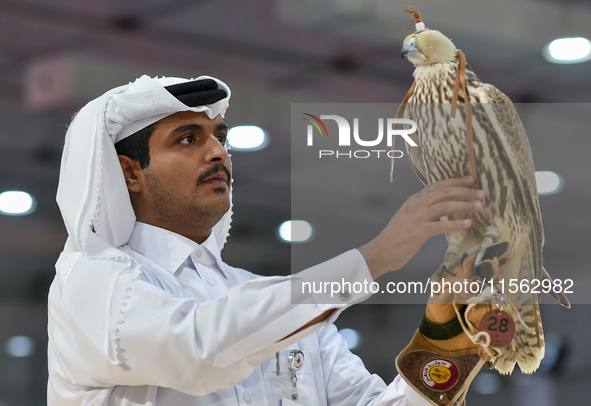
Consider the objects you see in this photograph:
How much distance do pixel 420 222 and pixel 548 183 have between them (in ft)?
1.52

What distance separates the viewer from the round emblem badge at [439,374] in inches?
66.6

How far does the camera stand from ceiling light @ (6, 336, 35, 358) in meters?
6.12

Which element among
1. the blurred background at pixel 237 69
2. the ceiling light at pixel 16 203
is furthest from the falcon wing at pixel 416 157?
the ceiling light at pixel 16 203

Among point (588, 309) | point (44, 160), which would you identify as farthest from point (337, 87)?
point (588, 309)

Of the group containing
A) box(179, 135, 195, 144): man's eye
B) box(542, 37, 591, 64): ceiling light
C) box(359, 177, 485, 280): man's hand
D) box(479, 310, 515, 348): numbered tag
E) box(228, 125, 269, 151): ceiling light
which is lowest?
box(479, 310, 515, 348): numbered tag

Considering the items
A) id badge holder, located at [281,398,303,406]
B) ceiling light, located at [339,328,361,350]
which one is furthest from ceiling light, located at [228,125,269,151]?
id badge holder, located at [281,398,303,406]

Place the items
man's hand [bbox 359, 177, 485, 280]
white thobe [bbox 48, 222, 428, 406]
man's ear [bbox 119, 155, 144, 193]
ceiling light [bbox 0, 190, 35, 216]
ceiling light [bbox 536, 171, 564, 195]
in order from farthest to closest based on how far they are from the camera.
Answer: ceiling light [bbox 0, 190, 35, 216] < man's ear [bbox 119, 155, 144, 193] < ceiling light [bbox 536, 171, 564, 195] < white thobe [bbox 48, 222, 428, 406] < man's hand [bbox 359, 177, 485, 280]

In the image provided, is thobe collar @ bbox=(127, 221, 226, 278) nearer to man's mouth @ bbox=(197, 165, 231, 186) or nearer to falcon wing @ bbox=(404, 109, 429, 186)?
man's mouth @ bbox=(197, 165, 231, 186)

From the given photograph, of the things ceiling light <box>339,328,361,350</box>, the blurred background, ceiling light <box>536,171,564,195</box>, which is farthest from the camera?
ceiling light <box>339,328,361,350</box>

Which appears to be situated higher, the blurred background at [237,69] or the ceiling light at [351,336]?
the blurred background at [237,69]

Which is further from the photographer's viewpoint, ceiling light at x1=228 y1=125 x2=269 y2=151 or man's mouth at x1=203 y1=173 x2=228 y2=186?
ceiling light at x1=228 y1=125 x2=269 y2=151

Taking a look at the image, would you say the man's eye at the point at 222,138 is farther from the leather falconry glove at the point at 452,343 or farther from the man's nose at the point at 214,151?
the leather falconry glove at the point at 452,343

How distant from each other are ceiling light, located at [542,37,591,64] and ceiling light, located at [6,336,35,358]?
15.4 feet

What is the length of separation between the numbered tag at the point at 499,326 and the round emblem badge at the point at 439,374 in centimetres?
23
